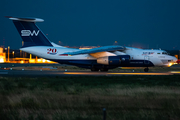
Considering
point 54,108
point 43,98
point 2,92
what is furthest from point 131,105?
point 2,92

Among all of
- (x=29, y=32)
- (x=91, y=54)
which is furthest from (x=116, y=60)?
(x=29, y=32)

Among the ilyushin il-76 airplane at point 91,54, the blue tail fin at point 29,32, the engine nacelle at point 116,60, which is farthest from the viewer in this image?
the blue tail fin at point 29,32

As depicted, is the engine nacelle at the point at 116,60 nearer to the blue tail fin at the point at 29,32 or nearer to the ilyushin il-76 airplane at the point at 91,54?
the ilyushin il-76 airplane at the point at 91,54

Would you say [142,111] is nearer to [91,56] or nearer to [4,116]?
[4,116]

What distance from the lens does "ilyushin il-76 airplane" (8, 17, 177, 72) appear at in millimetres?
29812

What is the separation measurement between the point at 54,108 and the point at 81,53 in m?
20.0

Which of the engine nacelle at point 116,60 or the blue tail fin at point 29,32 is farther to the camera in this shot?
the blue tail fin at point 29,32

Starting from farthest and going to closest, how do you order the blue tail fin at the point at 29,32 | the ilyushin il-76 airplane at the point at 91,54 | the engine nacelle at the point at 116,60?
the blue tail fin at the point at 29,32 < the ilyushin il-76 airplane at the point at 91,54 < the engine nacelle at the point at 116,60

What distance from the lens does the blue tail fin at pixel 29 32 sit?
102ft

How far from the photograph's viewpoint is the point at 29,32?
31.6 m

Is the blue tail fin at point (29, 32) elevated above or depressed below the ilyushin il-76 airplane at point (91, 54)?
above

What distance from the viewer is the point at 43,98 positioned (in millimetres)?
11031

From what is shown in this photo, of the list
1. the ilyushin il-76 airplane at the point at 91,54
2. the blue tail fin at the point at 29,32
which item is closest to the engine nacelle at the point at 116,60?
the ilyushin il-76 airplane at the point at 91,54

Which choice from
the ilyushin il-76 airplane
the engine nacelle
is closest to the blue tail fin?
the ilyushin il-76 airplane
